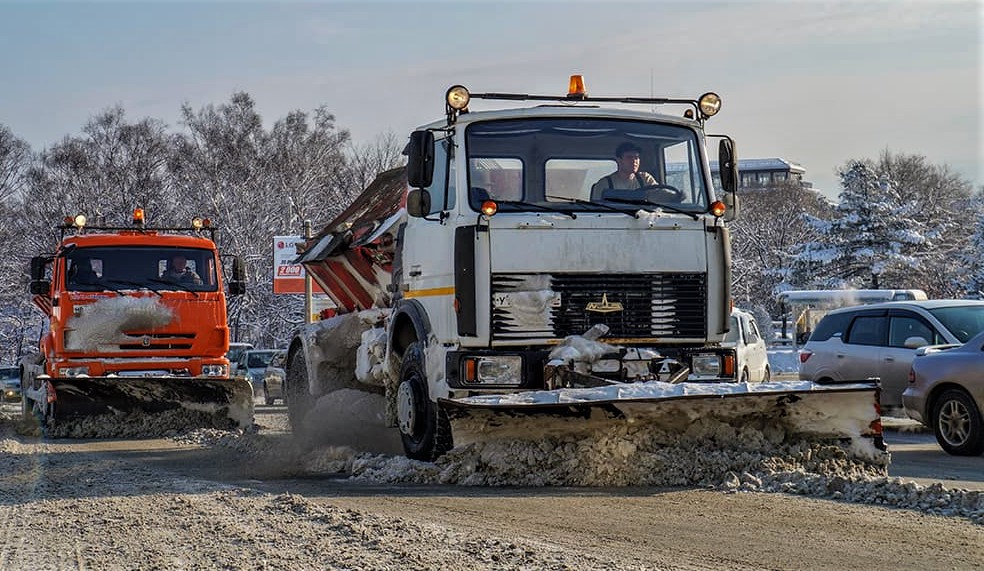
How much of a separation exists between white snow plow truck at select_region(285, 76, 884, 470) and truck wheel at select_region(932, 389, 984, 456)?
372cm

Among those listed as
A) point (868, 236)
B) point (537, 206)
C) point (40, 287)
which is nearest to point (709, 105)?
point (537, 206)

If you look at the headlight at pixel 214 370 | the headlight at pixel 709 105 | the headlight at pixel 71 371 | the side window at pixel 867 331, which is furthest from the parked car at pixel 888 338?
the headlight at pixel 71 371

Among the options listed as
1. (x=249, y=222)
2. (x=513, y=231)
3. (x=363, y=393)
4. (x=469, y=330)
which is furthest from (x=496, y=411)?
(x=249, y=222)

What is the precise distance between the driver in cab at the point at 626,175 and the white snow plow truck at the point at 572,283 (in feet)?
0.04

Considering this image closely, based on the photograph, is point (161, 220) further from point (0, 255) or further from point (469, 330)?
point (469, 330)

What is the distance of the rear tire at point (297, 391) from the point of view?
14.4 m

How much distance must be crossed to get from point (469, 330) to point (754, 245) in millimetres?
58858

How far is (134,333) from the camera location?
16125mm

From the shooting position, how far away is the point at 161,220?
5069 cm

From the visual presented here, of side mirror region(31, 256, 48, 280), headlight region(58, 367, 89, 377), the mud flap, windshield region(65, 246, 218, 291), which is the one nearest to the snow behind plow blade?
headlight region(58, 367, 89, 377)

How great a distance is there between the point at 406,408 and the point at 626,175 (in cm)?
260

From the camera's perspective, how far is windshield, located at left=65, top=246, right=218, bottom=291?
16266 millimetres

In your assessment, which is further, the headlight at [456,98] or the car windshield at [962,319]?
the car windshield at [962,319]

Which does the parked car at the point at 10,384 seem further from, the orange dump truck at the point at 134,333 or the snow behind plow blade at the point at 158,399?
the snow behind plow blade at the point at 158,399
